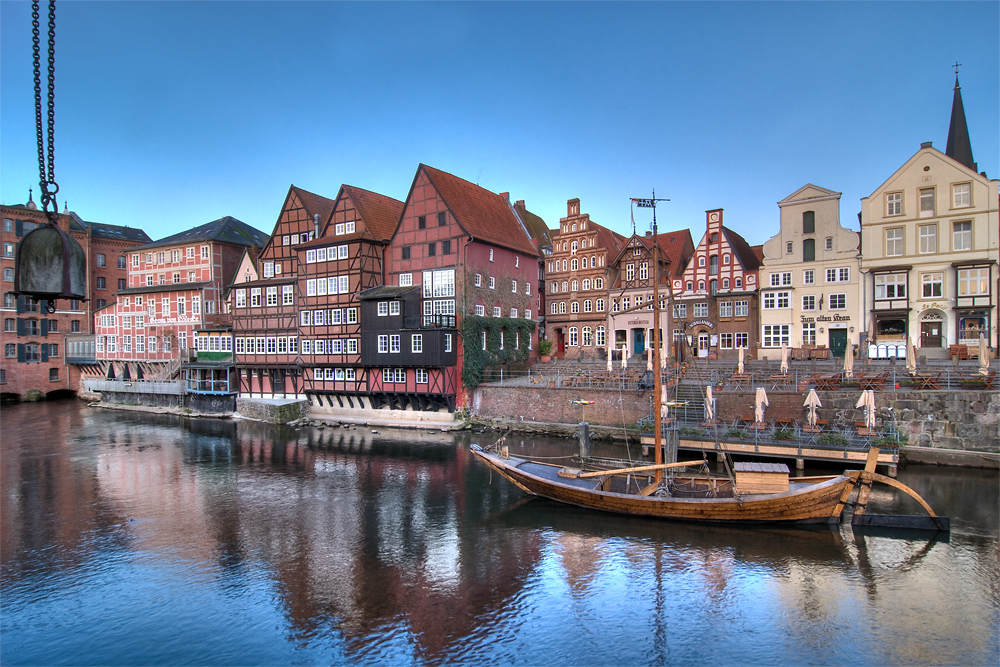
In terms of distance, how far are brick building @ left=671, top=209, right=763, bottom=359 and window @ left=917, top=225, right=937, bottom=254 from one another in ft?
30.1

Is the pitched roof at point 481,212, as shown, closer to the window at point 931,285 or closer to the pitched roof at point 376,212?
the pitched roof at point 376,212

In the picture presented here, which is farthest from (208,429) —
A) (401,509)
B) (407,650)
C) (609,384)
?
(407,650)

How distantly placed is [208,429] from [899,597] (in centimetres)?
3802

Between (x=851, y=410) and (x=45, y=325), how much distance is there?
225 feet

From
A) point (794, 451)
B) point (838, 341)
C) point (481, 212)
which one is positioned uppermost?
point (481, 212)

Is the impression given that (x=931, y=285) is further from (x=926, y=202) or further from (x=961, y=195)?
(x=961, y=195)

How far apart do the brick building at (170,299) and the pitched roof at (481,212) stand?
22987 millimetres

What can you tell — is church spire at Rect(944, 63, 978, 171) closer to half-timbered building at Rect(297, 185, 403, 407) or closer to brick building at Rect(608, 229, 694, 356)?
brick building at Rect(608, 229, 694, 356)

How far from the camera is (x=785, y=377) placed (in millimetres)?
27094

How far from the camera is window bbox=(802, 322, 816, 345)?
117 feet

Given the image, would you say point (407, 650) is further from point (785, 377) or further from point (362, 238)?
point (362, 238)

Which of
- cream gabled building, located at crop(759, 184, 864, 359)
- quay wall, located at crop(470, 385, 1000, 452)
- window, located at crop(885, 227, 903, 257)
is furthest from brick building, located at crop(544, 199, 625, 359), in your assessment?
window, located at crop(885, 227, 903, 257)

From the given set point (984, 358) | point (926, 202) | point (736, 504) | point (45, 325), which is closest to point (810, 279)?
point (926, 202)

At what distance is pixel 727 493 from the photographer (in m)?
17.7
